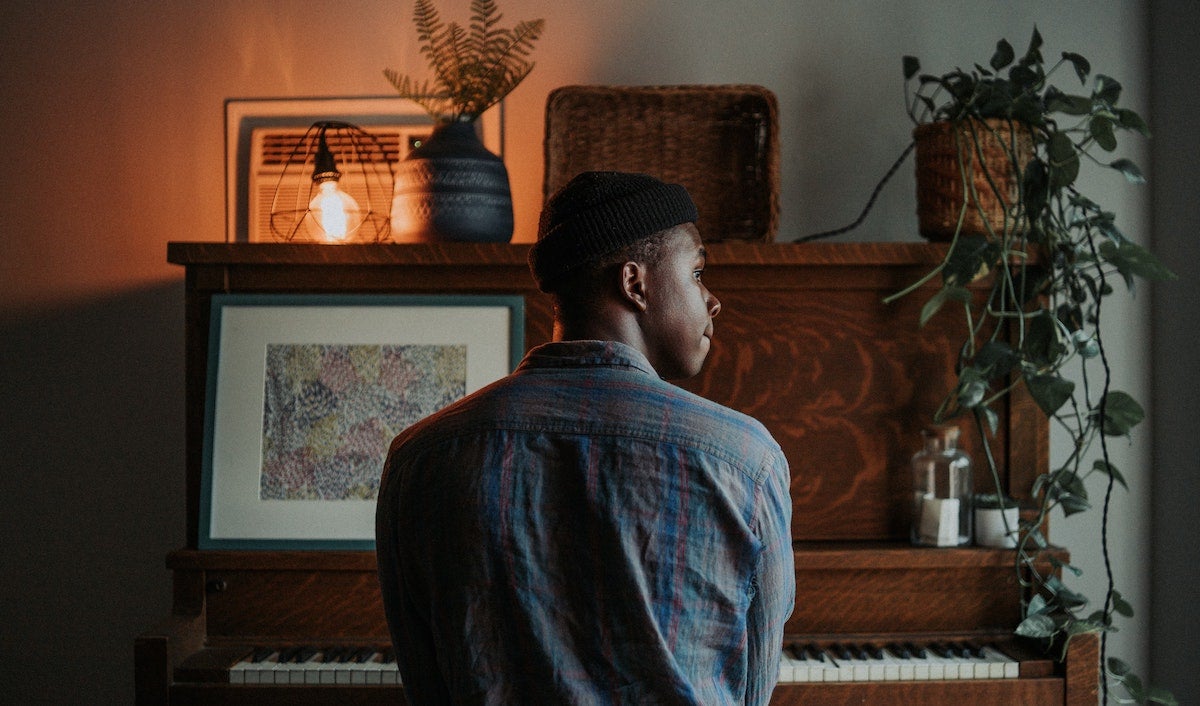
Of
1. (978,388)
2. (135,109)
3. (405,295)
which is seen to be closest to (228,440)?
(405,295)

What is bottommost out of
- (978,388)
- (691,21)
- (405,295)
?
(978,388)

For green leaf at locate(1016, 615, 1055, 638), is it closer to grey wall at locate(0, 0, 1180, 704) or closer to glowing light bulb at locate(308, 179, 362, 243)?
grey wall at locate(0, 0, 1180, 704)

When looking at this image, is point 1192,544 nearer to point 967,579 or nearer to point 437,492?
point 967,579

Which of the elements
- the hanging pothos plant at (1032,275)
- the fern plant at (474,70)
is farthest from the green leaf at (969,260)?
the fern plant at (474,70)

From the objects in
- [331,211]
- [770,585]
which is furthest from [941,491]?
[331,211]

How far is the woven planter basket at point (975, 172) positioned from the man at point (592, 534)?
4.01ft

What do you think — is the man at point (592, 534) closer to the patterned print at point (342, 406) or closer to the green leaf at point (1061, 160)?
the patterned print at point (342, 406)

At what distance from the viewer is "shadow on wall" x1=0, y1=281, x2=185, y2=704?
2480 mm

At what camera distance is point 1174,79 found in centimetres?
232

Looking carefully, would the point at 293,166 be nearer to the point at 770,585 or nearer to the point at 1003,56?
the point at 1003,56

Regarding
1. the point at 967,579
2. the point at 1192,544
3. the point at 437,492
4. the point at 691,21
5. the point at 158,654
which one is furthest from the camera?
the point at 691,21

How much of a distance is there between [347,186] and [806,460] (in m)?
1.30

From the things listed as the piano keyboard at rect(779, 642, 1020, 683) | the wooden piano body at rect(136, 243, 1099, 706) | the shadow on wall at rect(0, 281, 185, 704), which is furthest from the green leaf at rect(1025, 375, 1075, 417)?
the shadow on wall at rect(0, 281, 185, 704)

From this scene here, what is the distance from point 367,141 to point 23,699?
5.70ft
